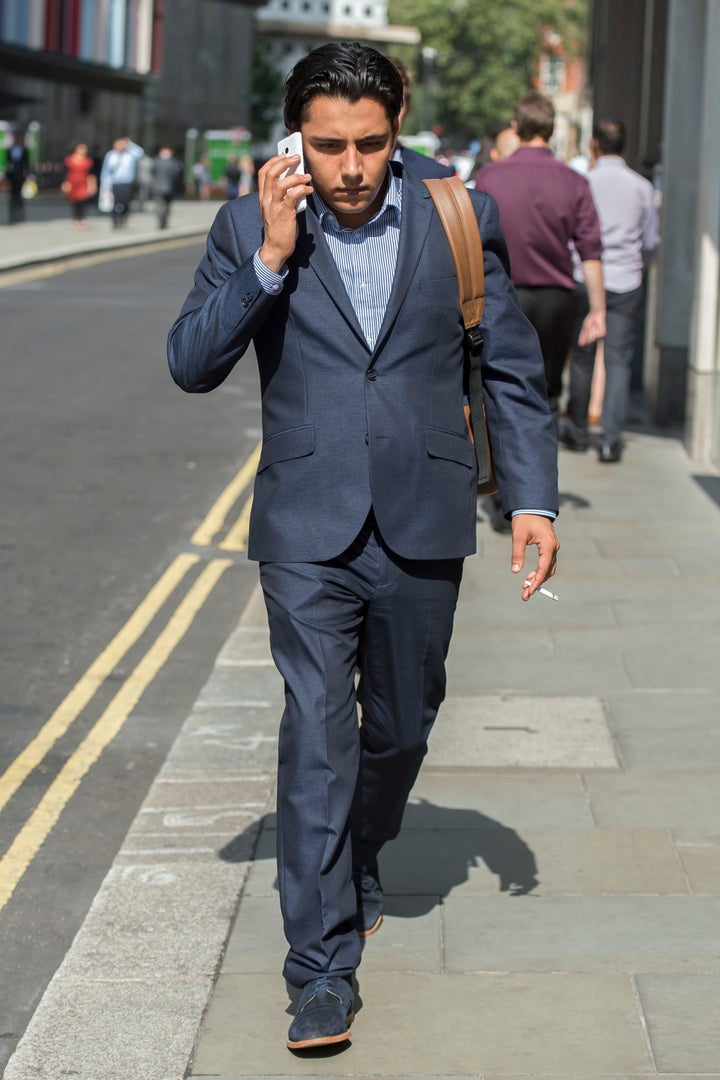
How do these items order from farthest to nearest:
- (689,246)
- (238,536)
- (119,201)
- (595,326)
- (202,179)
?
(202,179)
(119,201)
(689,246)
(238,536)
(595,326)

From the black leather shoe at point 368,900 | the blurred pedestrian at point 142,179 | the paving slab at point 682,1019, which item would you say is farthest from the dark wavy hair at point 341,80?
the blurred pedestrian at point 142,179

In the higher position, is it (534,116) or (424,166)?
(534,116)

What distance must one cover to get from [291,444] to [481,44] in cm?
10476

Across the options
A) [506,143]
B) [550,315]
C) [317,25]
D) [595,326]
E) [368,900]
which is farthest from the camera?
[317,25]

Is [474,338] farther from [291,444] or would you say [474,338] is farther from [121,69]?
[121,69]

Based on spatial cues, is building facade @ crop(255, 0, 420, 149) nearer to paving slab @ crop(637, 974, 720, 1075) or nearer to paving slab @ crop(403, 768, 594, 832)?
paving slab @ crop(403, 768, 594, 832)

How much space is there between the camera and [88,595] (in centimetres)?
750

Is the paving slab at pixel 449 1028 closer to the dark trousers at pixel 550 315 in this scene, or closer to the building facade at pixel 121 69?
the dark trousers at pixel 550 315

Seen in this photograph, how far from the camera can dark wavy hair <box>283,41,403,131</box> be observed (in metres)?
3.19

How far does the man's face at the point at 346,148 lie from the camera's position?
319 cm

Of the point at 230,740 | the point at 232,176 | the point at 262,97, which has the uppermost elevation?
the point at 262,97

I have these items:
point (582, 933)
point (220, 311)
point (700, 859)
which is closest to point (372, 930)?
point (582, 933)

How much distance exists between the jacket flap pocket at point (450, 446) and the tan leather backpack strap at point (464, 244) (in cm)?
22

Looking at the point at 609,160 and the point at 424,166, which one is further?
the point at 609,160
